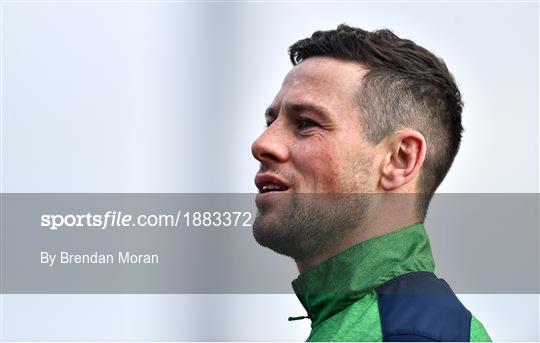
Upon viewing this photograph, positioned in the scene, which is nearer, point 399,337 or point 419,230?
point 399,337

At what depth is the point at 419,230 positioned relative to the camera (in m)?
1.00

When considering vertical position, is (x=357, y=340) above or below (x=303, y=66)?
below

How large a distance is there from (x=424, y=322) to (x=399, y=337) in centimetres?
4

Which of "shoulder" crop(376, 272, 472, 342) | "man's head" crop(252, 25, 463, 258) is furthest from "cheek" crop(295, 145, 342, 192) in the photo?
"shoulder" crop(376, 272, 472, 342)

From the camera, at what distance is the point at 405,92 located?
104cm

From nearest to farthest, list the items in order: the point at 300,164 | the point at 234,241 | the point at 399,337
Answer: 1. the point at 399,337
2. the point at 300,164
3. the point at 234,241

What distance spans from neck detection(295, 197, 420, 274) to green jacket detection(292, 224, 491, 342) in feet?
0.04

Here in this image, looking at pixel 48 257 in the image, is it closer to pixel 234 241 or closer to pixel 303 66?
pixel 234 241

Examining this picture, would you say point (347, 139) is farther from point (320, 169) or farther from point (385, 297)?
point (385, 297)

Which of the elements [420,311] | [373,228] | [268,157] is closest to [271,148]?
[268,157]

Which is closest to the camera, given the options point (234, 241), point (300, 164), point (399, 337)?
point (399, 337)

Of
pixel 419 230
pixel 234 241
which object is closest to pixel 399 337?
pixel 419 230

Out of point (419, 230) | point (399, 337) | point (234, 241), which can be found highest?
point (234, 241)

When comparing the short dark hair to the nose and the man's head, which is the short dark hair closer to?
the man's head
